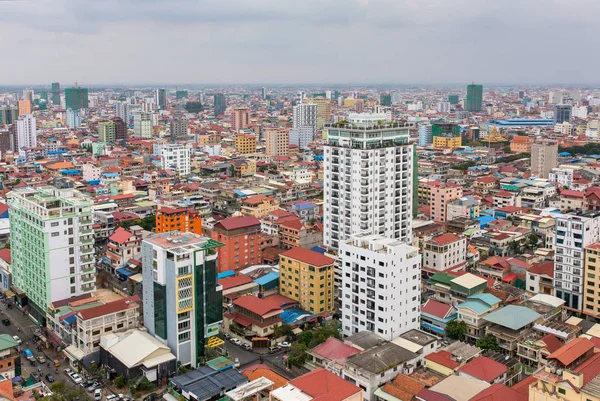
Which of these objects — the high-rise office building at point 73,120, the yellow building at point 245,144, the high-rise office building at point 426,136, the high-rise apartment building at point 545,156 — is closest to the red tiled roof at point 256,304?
the high-rise apartment building at point 545,156

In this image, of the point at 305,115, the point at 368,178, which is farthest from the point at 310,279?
the point at 305,115

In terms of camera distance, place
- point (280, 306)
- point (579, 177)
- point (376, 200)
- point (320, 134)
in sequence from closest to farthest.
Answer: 1. point (280, 306)
2. point (376, 200)
3. point (579, 177)
4. point (320, 134)

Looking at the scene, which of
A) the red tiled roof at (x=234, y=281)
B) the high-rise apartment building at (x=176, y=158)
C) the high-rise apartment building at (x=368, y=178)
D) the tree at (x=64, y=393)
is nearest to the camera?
the tree at (x=64, y=393)

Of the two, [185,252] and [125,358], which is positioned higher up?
[185,252]

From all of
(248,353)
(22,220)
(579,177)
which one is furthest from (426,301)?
(579,177)

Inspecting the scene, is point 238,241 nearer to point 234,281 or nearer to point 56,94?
point 234,281

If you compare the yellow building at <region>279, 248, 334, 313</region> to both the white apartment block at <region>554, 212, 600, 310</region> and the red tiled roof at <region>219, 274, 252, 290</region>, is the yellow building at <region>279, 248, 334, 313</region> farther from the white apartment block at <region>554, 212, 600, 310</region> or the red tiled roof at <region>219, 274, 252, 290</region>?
the white apartment block at <region>554, 212, 600, 310</region>

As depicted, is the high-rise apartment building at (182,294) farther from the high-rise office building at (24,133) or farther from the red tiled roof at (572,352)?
the high-rise office building at (24,133)

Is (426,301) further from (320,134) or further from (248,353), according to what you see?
(320,134)
